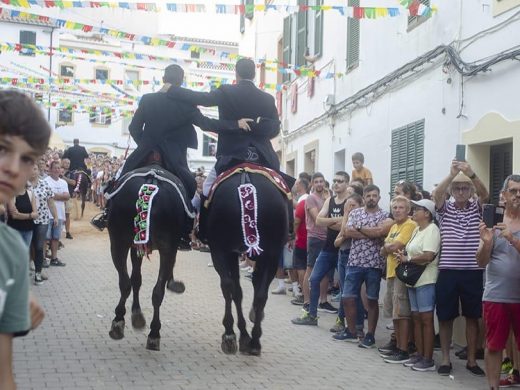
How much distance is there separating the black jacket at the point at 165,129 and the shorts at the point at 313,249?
350cm

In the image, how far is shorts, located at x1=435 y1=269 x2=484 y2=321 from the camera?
8.21 m

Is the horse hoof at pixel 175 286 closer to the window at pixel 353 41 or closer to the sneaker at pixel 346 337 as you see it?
the sneaker at pixel 346 337

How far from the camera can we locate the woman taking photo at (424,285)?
836 cm

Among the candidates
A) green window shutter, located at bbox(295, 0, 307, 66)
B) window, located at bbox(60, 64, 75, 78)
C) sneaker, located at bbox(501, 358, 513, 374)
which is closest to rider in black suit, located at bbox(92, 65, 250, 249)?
sneaker, located at bbox(501, 358, 513, 374)

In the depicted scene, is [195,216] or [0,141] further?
[195,216]

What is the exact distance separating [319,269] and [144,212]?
3760 millimetres

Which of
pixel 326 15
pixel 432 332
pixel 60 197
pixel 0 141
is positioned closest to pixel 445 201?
pixel 432 332

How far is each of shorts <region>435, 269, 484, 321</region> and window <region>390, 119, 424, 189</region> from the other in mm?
4429

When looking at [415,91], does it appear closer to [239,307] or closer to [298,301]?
[298,301]

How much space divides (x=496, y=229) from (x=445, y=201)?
143 cm

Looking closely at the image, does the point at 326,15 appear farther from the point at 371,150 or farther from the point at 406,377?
the point at 406,377

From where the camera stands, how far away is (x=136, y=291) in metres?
8.37

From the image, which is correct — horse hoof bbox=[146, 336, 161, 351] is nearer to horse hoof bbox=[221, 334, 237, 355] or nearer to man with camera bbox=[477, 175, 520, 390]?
horse hoof bbox=[221, 334, 237, 355]

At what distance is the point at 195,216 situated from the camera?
8.23 metres
